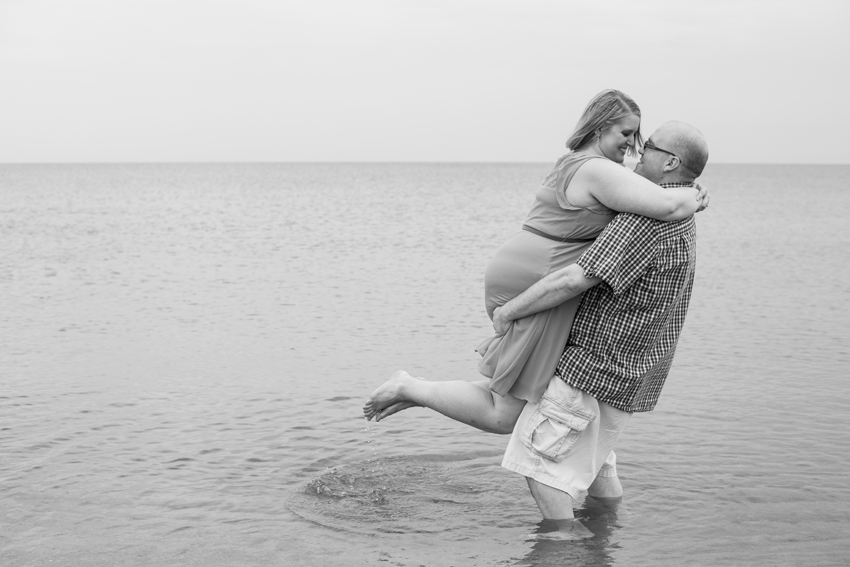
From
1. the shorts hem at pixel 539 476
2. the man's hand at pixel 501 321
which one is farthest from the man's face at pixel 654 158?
the shorts hem at pixel 539 476

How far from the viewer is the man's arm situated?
4.33m

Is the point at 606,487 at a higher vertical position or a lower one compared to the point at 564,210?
lower

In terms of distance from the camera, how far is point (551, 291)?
437 centimetres

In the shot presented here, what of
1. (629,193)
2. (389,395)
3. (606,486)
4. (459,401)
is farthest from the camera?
(606,486)

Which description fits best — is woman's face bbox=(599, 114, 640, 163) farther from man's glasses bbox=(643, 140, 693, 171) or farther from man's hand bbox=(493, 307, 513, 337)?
man's hand bbox=(493, 307, 513, 337)

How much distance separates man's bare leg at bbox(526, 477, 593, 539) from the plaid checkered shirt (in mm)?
564

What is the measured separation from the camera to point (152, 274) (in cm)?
1869

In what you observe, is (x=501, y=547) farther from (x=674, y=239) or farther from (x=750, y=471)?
(x=750, y=471)

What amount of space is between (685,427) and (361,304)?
7680mm

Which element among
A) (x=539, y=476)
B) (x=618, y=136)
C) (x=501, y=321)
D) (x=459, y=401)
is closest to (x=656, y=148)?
(x=618, y=136)

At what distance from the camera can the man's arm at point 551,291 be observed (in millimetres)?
4328

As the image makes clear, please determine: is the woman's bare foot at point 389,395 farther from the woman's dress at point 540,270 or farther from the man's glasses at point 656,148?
the man's glasses at point 656,148

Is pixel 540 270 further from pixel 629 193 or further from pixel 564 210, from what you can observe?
pixel 629 193

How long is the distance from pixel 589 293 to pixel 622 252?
0.35m
